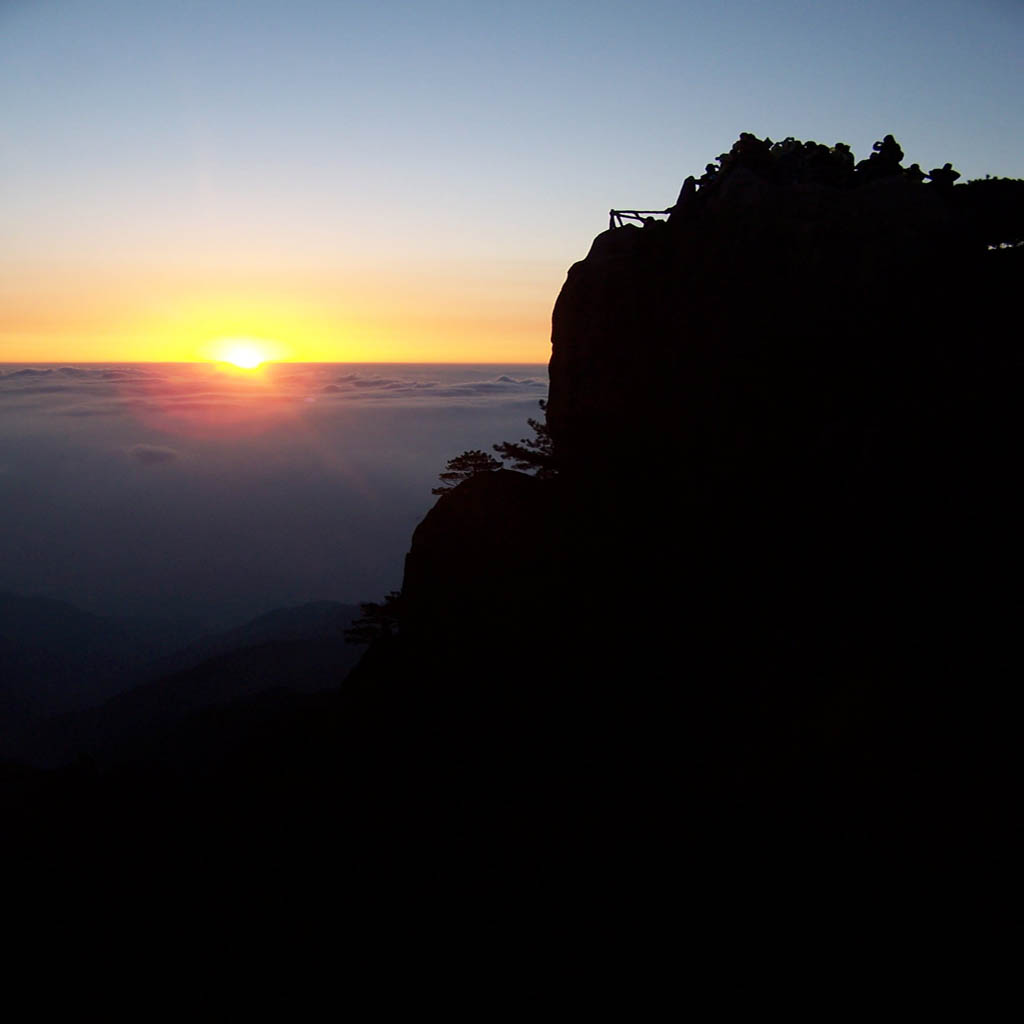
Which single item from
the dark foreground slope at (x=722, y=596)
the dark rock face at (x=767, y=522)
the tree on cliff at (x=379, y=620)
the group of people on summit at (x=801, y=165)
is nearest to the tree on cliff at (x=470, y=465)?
the dark rock face at (x=767, y=522)

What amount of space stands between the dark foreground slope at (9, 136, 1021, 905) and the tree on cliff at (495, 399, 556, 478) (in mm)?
968

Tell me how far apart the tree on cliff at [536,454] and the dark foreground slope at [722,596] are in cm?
97

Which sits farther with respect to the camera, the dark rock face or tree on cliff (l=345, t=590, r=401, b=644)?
tree on cliff (l=345, t=590, r=401, b=644)

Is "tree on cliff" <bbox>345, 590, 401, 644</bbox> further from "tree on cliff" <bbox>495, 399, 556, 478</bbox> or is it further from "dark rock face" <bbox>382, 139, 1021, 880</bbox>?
"tree on cliff" <bbox>495, 399, 556, 478</bbox>

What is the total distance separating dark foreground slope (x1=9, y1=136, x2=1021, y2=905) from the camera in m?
15.0

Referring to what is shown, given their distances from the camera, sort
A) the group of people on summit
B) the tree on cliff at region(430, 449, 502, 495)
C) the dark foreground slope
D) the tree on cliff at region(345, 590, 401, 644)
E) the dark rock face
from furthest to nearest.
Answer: the tree on cliff at region(345, 590, 401, 644), the tree on cliff at region(430, 449, 502, 495), the group of people on summit, the dark rock face, the dark foreground slope

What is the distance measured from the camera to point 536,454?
29.9 m

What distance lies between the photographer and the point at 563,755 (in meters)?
20.6

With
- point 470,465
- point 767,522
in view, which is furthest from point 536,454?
point 767,522

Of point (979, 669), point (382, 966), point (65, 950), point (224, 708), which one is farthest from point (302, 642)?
→ point (979, 669)

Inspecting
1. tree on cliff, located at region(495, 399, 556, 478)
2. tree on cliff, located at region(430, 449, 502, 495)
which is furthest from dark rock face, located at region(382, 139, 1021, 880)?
tree on cliff, located at region(430, 449, 502, 495)

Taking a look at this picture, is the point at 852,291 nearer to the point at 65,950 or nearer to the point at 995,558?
the point at 995,558

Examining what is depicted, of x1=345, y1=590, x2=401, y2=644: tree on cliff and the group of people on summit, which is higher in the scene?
the group of people on summit

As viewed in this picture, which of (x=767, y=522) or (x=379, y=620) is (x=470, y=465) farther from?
A: (x=767, y=522)
